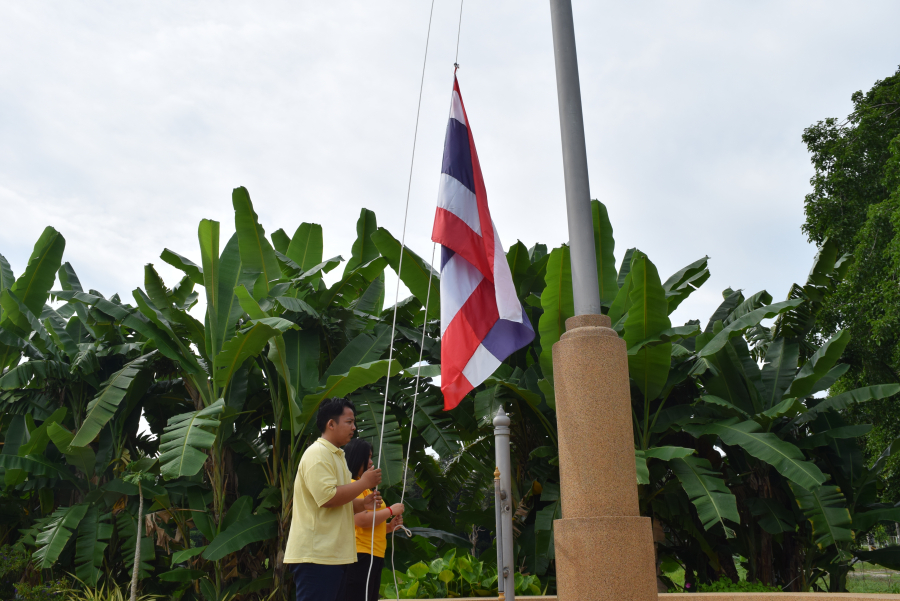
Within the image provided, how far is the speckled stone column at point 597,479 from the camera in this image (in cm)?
412

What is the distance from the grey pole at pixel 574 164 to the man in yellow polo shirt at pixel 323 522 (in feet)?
5.71

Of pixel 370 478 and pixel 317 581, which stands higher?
pixel 370 478

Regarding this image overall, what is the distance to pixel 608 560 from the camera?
4.12 m

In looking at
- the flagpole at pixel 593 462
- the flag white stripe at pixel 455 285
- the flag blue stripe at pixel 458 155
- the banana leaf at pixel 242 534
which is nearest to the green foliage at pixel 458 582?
the banana leaf at pixel 242 534

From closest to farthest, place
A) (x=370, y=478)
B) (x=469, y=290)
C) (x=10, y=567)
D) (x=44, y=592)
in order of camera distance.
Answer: (x=370, y=478) → (x=469, y=290) → (x=44, y=592) → (x=10, y=567)

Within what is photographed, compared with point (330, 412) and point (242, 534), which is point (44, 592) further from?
point (330, 412)

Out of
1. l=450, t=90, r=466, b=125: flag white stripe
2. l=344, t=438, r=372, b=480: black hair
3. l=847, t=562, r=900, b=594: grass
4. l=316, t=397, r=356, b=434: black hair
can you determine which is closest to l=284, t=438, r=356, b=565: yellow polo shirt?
l=316, t=397, r=356, b=434: black hair

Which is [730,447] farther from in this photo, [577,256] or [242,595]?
[242,595]

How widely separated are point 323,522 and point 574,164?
282cm

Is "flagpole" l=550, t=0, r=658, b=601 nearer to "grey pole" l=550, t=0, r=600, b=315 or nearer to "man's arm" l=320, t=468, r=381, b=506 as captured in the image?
"grey pole" l=550, t=0, r=600, b=315

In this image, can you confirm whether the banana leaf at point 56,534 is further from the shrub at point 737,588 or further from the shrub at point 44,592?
the shrub at point 737,588

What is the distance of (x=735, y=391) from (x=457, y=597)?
448 centimetres

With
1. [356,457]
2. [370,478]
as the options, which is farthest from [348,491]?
[356,457]

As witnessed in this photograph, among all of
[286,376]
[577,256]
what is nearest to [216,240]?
[286,376]
